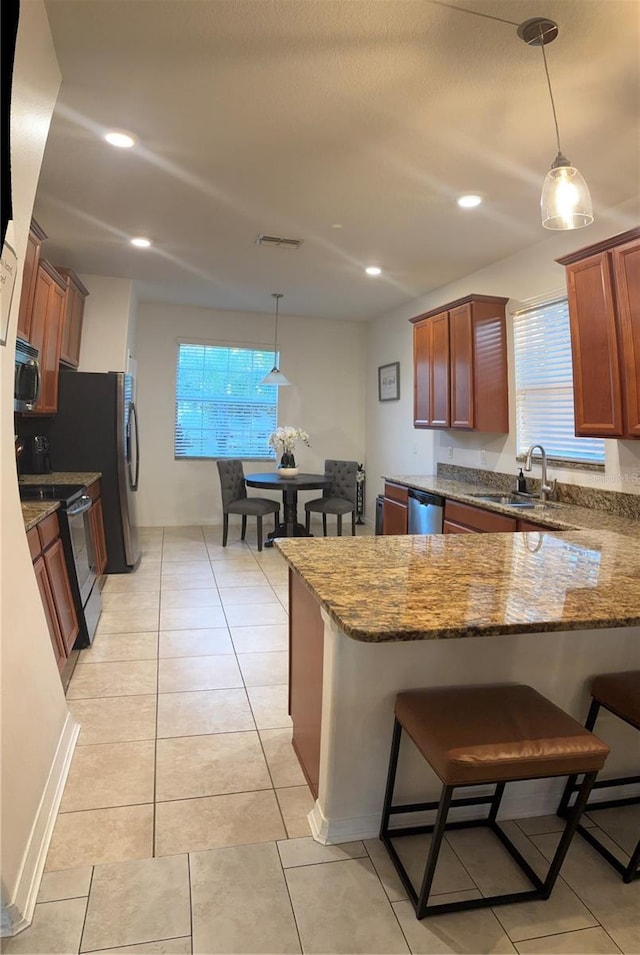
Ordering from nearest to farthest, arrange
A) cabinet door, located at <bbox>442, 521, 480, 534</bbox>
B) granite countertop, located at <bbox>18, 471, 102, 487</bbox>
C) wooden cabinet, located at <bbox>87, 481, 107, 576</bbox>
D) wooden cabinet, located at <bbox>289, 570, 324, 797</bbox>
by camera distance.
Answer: wooden cabinet, located at <bbox>289, 570, 324, 797</bbox> < cabinet door, located at <bbox>442, 521, 480, 534</bbox> < granite countertop, located at <bbox>18, 471, 102, 487</bbox> < wooden cabinet, located at <bbox>87, 481, 107, 576</bbox>

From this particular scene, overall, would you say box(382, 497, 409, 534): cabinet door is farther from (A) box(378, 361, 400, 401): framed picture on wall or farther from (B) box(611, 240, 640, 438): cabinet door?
(B) box(611, 240, 640, 438): cabinet door

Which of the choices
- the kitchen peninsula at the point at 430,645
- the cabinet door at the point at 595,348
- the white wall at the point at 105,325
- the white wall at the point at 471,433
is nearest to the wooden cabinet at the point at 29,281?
the white wall at the point at 105,325

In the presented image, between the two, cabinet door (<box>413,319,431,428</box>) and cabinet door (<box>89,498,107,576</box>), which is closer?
cabinet door (<box>89,498,107,576</box>)

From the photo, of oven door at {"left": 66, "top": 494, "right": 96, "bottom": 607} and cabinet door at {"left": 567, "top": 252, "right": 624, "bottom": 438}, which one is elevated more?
cabinet door at {"left": 567, "top": 252, "right": 624, "bottom": 438}

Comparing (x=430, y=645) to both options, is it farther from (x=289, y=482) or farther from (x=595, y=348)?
(x=289, y=482)

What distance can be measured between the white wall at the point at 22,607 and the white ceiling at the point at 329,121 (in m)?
0.27

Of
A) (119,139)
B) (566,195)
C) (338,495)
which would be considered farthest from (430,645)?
(338,495)

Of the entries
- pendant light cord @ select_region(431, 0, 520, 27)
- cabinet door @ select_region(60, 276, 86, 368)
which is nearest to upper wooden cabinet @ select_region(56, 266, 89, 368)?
cabinet door @ select_region(60, 276, 86, 368)

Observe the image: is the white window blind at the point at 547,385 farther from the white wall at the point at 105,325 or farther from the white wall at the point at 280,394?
the white wall at the point at 105,325

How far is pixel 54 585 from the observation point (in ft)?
8.64

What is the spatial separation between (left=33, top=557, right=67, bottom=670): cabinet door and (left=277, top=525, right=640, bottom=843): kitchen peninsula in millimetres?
1338

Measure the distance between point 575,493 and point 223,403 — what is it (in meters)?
4.29

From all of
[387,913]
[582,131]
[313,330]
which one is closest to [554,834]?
[387,913]

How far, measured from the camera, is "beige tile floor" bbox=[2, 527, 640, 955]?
1.31 m
